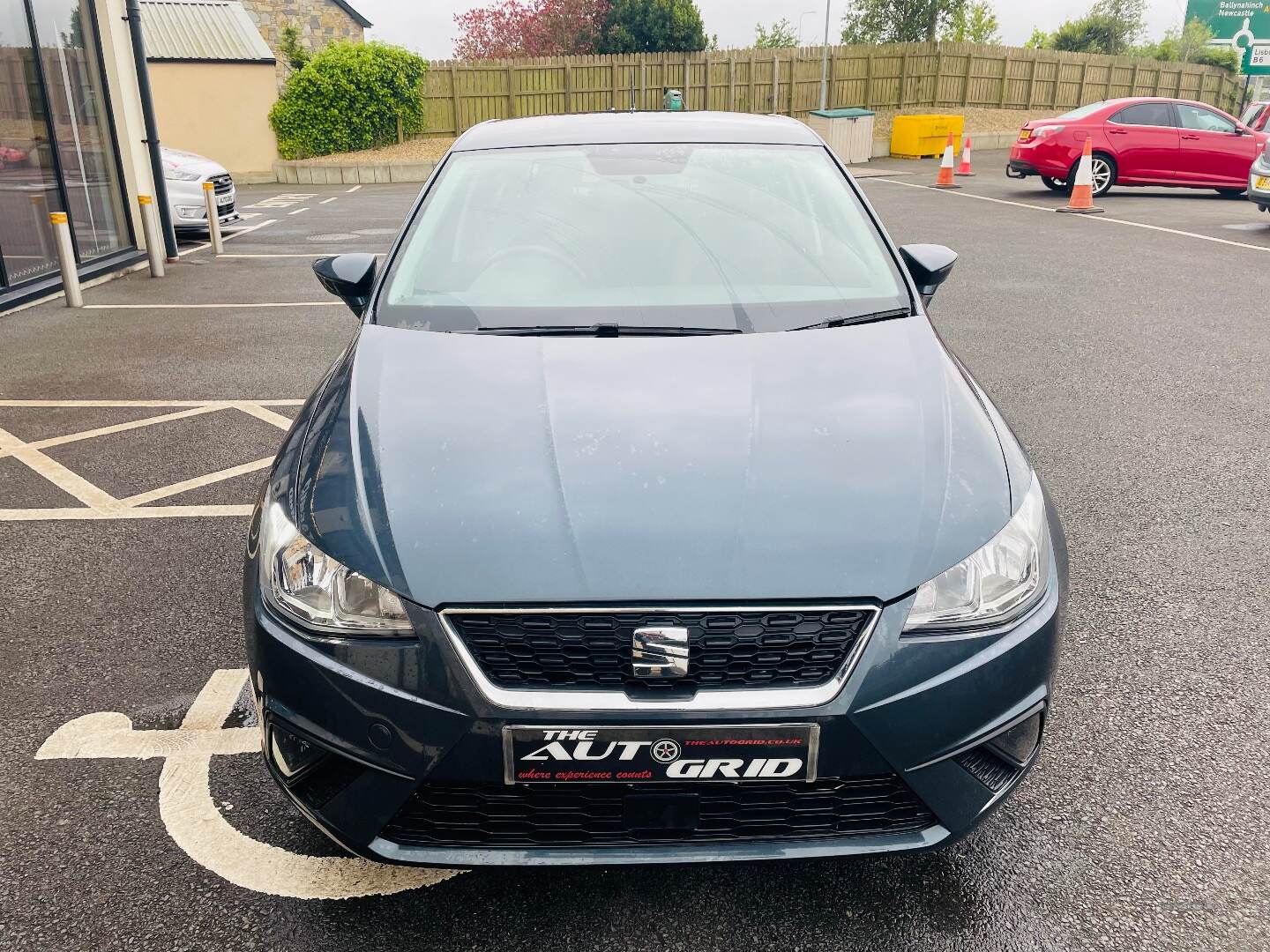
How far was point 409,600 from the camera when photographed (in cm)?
192

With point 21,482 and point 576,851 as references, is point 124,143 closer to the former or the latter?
point 21,482

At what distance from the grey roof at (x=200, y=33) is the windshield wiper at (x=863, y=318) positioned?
2776 centimetres

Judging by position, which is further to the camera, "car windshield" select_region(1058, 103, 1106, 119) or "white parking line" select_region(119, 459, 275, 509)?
"car windshield" select_region(1058, 103, 1106, 119)

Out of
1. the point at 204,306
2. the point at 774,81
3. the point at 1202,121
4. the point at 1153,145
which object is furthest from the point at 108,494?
the point at 774,81

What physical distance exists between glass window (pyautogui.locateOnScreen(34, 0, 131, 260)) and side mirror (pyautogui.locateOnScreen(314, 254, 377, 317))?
850 cm

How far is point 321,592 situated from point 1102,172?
17392mm

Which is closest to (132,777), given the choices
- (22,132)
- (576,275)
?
(576,275)

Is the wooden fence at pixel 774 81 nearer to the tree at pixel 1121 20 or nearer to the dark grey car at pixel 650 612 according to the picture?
the tree at pixel 1121 20

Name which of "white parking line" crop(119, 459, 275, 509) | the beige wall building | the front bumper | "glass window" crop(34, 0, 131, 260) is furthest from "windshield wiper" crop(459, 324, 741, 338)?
the beige wall building

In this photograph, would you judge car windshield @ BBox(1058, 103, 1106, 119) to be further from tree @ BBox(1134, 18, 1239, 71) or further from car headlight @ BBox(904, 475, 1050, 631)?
tree @ BBox(1134, 18, 1239, 71)

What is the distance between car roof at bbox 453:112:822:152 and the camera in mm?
3699

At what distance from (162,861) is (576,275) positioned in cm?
190

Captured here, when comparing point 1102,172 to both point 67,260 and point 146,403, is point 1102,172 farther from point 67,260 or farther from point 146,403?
point 146,403

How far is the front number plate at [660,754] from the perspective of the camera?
1836 mm
